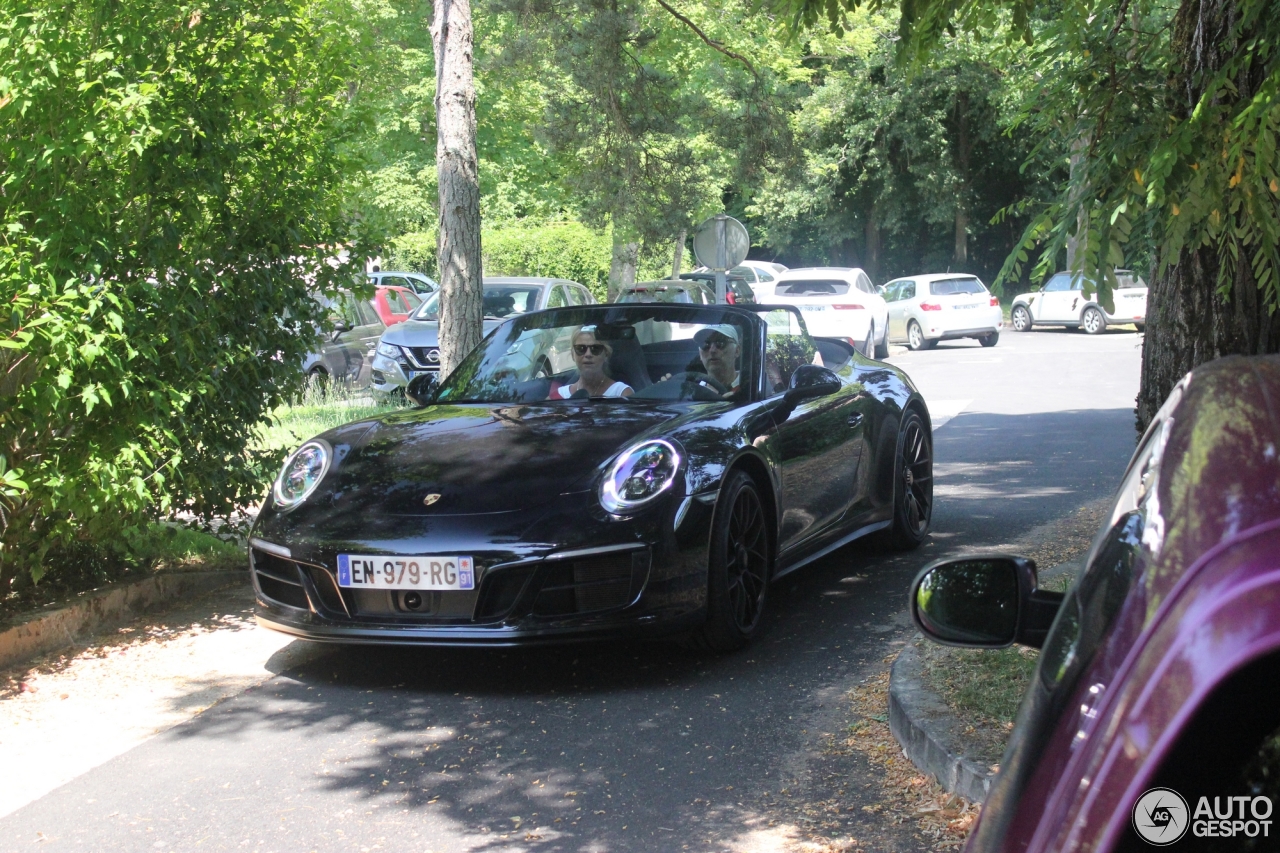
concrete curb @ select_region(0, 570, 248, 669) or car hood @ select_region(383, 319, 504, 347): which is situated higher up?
car hood @ select_region(383, 319, 504, 347)

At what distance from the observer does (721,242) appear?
18.1 m

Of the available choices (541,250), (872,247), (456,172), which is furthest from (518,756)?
(872,247)

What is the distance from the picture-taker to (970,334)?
29.7 m

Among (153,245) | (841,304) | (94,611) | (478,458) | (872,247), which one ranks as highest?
(872,247)

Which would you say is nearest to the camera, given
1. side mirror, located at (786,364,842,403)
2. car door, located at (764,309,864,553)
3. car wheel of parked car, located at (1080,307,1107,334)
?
car door, located at (764,309,864,553)

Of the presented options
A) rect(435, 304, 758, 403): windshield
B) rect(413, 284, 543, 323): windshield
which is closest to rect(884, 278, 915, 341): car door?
rect(413, 284, 543, 323): windshield

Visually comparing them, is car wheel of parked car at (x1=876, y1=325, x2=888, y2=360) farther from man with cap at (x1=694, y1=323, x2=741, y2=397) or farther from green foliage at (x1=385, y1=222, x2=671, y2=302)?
man with cap at (x1=694, y1=323, x2=741, y2=397)

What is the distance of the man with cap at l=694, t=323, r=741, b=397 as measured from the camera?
6.51 metres

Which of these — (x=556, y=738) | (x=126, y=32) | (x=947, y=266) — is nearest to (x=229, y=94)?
(x=126, y=32)

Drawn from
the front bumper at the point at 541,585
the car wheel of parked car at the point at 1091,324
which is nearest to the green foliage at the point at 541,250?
the car wheel of parked car at the point at 1091,324

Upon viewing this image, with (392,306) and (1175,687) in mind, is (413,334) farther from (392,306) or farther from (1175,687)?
(1175,687)

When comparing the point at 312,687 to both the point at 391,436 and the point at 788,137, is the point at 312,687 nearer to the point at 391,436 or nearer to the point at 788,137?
the point at 391,436

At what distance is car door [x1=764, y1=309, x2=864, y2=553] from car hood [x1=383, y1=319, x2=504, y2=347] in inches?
438

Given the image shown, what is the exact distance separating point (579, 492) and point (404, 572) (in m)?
0.72
